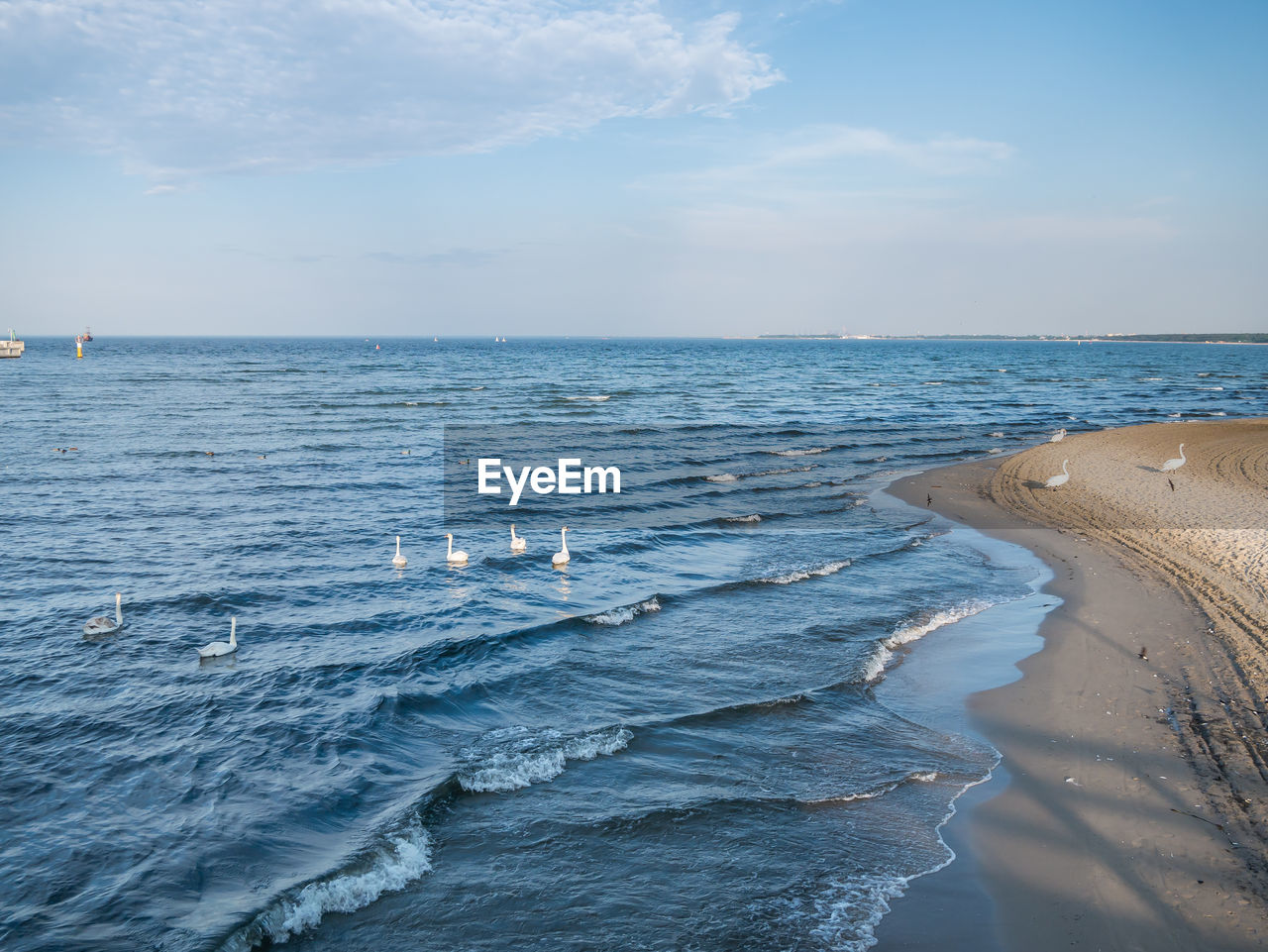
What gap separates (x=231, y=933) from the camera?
711 cm

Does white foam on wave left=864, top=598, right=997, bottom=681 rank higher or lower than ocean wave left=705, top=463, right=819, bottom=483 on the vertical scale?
lower

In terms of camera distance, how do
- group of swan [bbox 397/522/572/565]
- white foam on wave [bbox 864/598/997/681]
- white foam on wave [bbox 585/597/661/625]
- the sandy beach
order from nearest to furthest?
1. the sandy beach
2. white foam on wave [bbox 864/598/997/681]
3. white foam on wave [bbox 585/597/661/625]
4. group of swan [bbox 397/522/572/565]

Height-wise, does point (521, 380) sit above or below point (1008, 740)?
above

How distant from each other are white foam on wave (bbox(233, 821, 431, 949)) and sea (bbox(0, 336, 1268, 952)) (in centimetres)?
4

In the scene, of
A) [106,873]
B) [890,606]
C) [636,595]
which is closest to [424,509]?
[636,595]

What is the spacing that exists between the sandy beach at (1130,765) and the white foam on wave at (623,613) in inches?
255

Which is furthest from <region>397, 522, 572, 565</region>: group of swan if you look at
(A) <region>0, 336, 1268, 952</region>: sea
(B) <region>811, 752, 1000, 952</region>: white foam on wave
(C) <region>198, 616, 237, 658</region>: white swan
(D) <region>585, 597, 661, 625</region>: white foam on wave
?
(B) <region>811, 752, 1000, 952</region>: white foam on wave

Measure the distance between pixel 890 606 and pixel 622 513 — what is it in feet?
35.5

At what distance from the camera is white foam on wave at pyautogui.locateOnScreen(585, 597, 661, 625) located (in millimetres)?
15336

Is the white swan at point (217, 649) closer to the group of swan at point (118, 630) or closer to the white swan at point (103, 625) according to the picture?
the group of swan at point (118, 630)

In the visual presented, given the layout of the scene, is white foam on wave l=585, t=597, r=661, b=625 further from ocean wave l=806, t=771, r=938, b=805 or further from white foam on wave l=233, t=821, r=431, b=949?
white foam on wave l=233, t=821, r=431, b=949

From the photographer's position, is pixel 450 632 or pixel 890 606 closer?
pixel 450 632

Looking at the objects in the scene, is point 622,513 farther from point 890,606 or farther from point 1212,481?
point 1212,481

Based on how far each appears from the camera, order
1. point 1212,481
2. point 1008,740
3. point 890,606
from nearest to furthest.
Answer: point 1008,740
point 890,606
point 1212,481
